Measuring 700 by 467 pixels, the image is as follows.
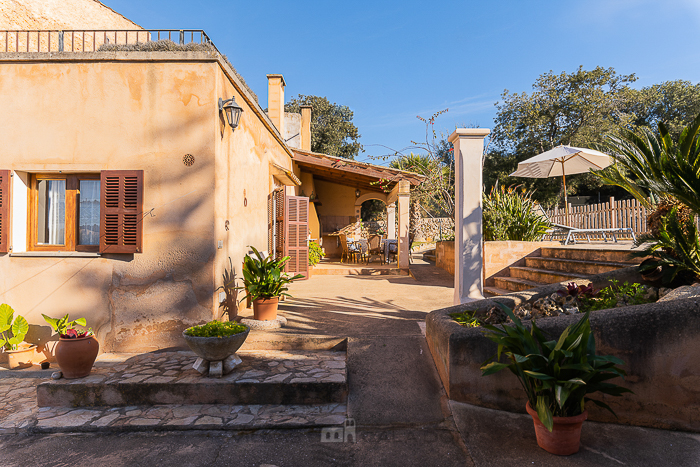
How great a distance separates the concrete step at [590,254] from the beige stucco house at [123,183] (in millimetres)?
4900

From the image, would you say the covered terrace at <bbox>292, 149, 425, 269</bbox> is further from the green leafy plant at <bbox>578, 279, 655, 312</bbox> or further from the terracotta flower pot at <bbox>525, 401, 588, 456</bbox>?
the terracotta flower pot at <bbox>525, 401, 588, 456</bbox>

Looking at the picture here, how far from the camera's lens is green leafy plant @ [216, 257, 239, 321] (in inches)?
177

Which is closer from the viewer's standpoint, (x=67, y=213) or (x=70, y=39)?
(x=67, y=213)

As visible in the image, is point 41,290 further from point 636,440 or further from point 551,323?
point 636,440

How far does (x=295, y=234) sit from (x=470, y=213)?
3.42 meters

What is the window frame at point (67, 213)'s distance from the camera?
4.56 m

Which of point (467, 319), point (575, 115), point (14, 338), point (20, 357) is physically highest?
point (575, 115)

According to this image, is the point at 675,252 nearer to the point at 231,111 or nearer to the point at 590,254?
the point at 590,254

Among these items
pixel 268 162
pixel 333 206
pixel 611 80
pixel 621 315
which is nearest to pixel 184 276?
pixel 268 162

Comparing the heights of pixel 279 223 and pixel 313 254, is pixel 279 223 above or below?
above

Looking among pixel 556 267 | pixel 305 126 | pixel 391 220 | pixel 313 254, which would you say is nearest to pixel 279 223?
pixel 313 254

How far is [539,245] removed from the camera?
20.9 feet

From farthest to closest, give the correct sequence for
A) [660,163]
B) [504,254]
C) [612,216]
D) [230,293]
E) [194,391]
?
1. [612,216]
2. [504,254]
3. [230,293]
4. [660,163]
5. [194,391]

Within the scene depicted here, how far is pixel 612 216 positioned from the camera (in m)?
8.96
